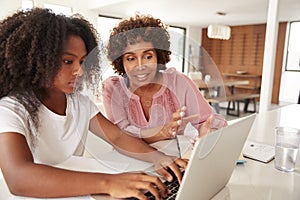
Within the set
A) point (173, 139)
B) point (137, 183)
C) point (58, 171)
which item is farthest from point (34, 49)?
point (173, 139)

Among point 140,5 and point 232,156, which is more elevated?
point 140,5

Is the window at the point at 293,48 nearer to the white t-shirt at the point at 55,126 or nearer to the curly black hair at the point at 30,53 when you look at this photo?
the white t-shirt at the point at 55,126

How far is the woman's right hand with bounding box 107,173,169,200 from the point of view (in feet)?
1.90

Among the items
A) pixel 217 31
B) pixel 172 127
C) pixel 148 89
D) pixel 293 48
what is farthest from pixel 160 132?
pixel 293 48

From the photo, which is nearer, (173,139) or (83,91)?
(83,91)

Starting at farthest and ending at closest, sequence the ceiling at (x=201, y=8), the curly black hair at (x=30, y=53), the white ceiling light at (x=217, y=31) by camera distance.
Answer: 1. the white ceiling light at (x=217, y=31)
2. the ceiling at (x=201, y=8)
3. the curly black hair at (x=30, y=53)

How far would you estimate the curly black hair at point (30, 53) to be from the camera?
2.36ft

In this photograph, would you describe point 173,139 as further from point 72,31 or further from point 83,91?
point 72,31

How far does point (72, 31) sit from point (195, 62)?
1.44 feet

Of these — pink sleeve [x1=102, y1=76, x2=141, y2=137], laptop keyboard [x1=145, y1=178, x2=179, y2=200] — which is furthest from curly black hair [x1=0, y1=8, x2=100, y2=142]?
laptop keyboard [x1=145, y1=178, x2=179, y2=200]

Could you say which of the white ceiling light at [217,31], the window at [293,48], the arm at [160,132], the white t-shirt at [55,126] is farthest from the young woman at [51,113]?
the window at [293,48]

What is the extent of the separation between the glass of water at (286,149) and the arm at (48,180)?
18.8 inches

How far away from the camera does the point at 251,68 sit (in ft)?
21.7

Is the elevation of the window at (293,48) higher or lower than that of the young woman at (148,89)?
higher
